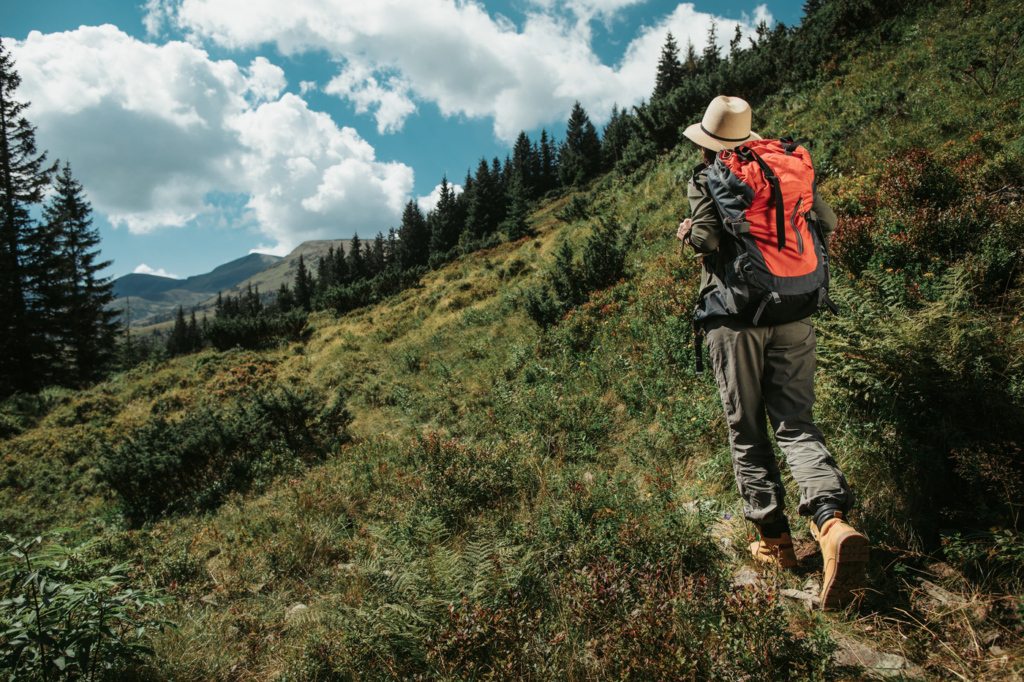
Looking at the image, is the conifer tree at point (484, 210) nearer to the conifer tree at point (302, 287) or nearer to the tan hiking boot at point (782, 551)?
the conifer tree at point (302, 287)

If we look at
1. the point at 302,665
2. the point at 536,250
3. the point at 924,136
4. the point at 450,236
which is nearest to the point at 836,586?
the point at 302,665

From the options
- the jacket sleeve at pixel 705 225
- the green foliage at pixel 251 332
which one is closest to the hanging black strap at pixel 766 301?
the jacket sleeve at pixel 705 225

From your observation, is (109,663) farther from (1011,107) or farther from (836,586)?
(1011,107)

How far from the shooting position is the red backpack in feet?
7.29

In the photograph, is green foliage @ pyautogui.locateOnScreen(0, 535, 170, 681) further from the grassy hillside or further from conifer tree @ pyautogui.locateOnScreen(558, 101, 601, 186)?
conifer tree @ pyautogui.locateOnScreen(558, 101, 601, 186)

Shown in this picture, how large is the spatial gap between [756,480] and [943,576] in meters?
0.90

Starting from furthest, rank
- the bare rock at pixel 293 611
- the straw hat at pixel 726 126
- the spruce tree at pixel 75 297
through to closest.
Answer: the spruce tree at pixel 75 297, the bare rock at pixel 293 611, the straw hat at pixel 726 126

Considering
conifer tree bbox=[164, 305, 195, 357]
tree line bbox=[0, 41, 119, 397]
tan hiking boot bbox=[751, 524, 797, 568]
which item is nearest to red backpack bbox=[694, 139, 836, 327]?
tan hiking boot bbox=[751, 524, 797, 568]

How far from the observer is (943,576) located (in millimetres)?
2102

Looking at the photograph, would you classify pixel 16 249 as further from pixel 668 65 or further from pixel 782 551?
pixel 668 65

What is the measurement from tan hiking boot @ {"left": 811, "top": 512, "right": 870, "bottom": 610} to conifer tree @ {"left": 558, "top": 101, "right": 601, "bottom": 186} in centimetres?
5243

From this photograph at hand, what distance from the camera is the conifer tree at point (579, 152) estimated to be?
53281 mm

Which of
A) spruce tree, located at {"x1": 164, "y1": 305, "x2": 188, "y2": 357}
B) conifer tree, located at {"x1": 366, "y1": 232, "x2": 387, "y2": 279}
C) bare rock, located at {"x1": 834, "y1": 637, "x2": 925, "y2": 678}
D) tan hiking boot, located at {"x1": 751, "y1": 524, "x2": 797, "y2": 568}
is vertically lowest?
bare rock, located at {"x1": 834, "y1": 637, "x2": 925, "y2": 678}

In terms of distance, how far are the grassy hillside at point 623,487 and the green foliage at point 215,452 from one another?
4cm
